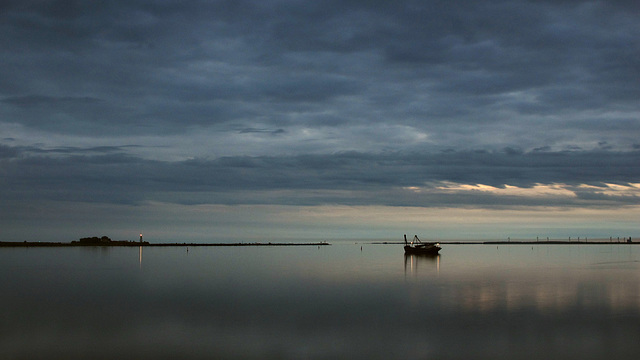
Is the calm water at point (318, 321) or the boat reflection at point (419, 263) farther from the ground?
the calm water at point (318, 321)

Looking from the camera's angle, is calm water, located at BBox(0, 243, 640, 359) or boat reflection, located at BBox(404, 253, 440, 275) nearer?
calm water, located at BBox(0, 243, 640, 359)

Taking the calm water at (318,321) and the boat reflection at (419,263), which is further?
the boat reflection at (419,263)

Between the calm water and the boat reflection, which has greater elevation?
the calm water

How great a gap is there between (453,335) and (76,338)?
60.0 feet

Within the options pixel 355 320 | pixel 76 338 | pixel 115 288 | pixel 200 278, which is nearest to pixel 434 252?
pixel 200 278

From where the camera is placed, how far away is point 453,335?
26438mm

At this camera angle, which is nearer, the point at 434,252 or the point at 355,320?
the point at 355,320

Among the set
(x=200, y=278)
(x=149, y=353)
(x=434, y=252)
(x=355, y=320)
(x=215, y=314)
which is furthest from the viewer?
(x=434, y=252)

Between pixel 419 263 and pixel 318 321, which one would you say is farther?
pixel 419 263

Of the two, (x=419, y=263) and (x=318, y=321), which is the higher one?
(x=318, y=321)

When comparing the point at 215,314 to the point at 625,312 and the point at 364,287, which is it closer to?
the point at 364,287

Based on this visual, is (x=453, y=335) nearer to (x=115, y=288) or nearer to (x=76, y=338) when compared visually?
(x=76, y=338)

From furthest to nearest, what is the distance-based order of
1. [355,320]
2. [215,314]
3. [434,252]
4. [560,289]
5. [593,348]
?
[434,252]
[560,289]
[215,314]
[355,320]
[593,348]

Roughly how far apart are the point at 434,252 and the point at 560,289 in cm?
8816
